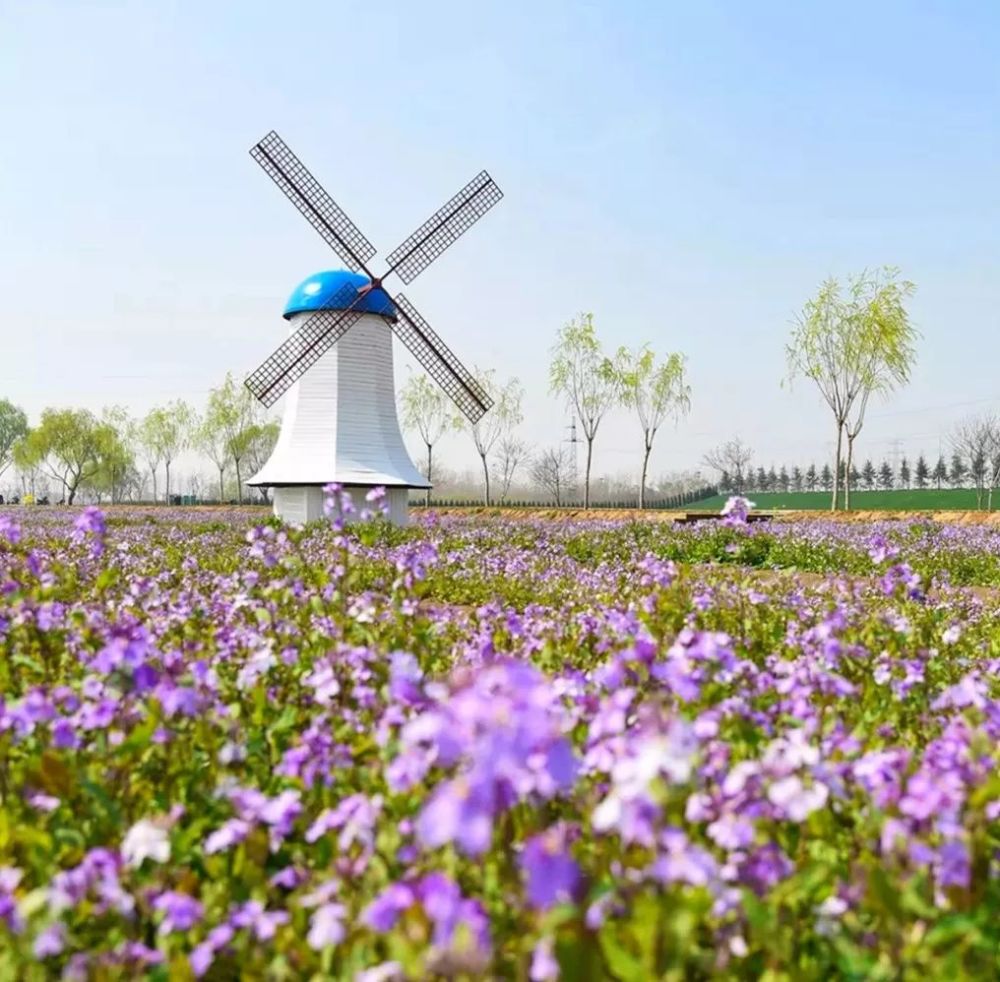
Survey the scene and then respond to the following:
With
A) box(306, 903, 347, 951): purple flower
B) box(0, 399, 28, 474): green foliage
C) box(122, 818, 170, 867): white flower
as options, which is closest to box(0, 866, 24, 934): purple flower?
box(122, 818, 170, 867): white flower

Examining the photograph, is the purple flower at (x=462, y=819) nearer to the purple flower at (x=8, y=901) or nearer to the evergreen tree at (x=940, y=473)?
the purple flower at (x=8, y=901)

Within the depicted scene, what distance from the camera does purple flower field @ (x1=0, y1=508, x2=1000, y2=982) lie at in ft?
5.25

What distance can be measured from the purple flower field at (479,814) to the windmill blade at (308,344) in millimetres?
23030

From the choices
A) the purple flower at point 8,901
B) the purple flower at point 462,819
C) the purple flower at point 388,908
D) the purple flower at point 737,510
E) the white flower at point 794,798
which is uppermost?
the purple flower at point 737,510

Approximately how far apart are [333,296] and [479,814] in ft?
90.2

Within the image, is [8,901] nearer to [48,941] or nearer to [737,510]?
[48,941]

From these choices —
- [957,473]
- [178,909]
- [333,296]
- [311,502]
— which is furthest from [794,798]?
[957,473]

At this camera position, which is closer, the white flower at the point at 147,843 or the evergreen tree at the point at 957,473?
the white flower at the point at 147,843

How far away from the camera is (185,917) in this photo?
6.55ft

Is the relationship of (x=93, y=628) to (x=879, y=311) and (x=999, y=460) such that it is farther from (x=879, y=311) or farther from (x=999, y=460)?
(x=999, y=460)

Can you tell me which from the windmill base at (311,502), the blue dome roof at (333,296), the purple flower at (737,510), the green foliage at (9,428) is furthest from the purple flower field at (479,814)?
the green foliage at (9,428)

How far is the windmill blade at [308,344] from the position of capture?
88.9ft

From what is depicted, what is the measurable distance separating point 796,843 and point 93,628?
333cm

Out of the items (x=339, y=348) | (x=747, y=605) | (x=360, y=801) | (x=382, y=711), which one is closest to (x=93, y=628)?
(x=382, y=711)
